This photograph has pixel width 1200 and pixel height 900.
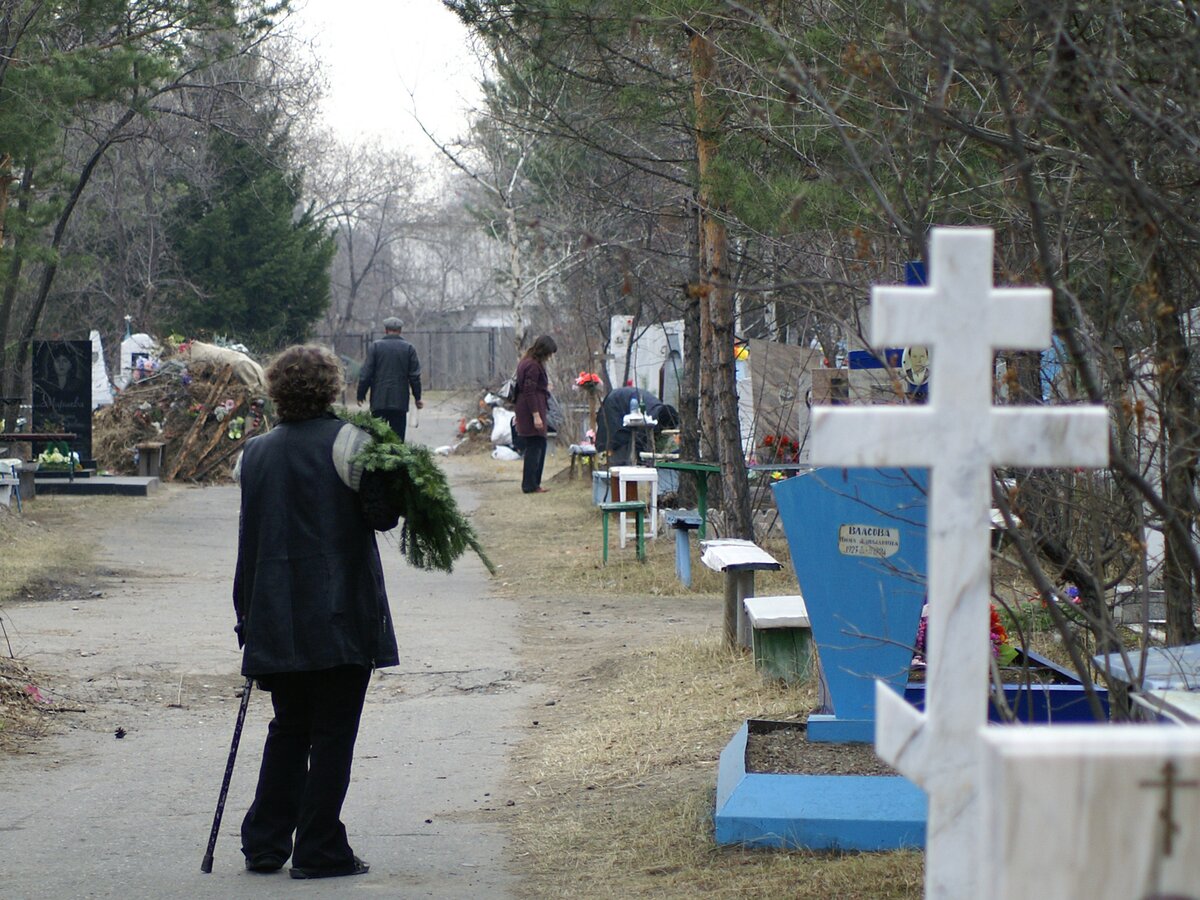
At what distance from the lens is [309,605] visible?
478cm

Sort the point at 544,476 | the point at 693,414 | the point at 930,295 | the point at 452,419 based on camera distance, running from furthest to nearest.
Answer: the point at 452,419 → the point at 544,476 → the point at 693,414 → the point at 930,295

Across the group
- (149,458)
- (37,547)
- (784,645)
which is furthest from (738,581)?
(149,458)

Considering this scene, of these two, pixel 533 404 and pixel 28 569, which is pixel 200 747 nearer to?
pixel 28 569

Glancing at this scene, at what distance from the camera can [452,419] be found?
120ft

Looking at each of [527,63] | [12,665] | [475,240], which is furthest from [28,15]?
[475,240]

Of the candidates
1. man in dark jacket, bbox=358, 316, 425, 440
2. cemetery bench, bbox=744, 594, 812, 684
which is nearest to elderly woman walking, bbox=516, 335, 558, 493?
man in dark jacket, bbox=358, 316, 425, 440

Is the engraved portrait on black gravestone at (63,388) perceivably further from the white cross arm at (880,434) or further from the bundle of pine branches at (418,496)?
the white cross arm at (880,434)

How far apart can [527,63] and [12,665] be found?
18.7ft

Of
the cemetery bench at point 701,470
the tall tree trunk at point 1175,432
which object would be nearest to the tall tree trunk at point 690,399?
the cemetery bench at point 701,470

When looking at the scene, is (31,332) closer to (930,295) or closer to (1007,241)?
Answer: (1007,241)

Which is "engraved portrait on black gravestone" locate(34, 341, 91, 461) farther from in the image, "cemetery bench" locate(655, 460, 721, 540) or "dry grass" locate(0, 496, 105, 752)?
"cemetery bench" locate(655, 460, 721, 540)

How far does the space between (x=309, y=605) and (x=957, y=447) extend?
3158mm

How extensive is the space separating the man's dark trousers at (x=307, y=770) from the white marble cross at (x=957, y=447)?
10.1 ft

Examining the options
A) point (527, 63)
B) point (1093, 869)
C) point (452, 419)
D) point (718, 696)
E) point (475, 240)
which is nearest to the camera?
point (1093, 869)
